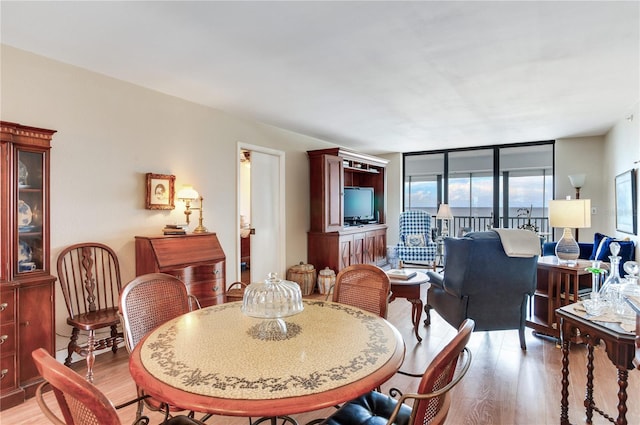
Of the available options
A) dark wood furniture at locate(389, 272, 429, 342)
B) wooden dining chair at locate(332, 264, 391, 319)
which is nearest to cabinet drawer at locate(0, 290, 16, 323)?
wooden dining chair at locate(332, 264, 391, 319)

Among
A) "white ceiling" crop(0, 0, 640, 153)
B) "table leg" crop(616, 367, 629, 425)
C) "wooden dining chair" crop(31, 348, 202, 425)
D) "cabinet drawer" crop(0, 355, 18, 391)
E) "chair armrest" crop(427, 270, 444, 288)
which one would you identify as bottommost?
"cabinet drawer" crop(0, 355, 18, 391)

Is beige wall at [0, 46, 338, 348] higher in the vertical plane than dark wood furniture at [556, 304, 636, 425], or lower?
higher

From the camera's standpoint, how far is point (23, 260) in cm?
248

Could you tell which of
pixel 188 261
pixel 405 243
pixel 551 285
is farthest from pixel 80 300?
pixel 405 243

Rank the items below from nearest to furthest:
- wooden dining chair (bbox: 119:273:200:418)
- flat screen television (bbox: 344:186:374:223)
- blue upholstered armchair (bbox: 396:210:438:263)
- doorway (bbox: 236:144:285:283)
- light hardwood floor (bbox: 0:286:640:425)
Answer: wooden dining chair (bbox: 119:273:200:418)
light hardwood floor (bbox: 0:286:640:425)
doorway (bbox: 236:144:285:283)
flat screen television (bbox: 344:186:374:223)
blue upholstered armchair (bbox: 396:210:438:263)

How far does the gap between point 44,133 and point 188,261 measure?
57.0 inches

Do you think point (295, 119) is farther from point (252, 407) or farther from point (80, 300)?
point (252, 407)

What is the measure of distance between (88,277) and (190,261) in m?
0.80

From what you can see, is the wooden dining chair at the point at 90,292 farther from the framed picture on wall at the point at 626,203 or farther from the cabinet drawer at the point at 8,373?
the framed picture on wall at the point at 626,203

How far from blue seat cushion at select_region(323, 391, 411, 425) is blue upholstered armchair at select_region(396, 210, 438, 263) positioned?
5121 mm

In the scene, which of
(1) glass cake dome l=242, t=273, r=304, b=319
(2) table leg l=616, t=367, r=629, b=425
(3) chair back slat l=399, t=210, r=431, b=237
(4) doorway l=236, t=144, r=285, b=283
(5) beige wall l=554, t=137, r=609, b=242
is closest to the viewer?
(1) glass cake dome l=242, t=273, r=304, b=319

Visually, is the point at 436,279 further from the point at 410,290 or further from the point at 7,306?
the point at 7,306

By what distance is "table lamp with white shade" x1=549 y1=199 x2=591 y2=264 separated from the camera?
11.1 ft

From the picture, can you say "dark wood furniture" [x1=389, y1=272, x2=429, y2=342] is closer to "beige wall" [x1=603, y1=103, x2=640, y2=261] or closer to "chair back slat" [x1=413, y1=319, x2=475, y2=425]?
"chair back slat" [x1=413, y1=319, x2=475, y2=425]
